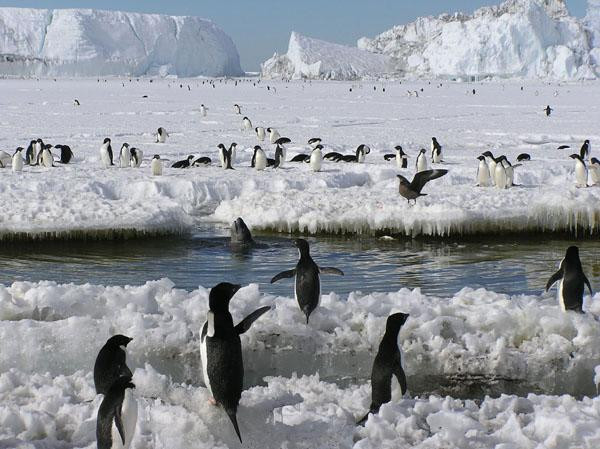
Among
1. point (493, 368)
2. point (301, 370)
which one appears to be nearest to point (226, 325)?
point (301, 370)

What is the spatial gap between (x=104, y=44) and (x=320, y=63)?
39.1 metres

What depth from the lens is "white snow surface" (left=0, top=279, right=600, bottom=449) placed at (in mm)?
4004

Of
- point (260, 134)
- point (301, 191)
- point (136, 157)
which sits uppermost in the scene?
point (260, 134)

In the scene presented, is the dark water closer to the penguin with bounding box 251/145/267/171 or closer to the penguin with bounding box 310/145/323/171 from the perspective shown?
the penguin with bounding box 310/145/323/171

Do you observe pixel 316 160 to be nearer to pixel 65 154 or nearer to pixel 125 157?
pixel 125 157

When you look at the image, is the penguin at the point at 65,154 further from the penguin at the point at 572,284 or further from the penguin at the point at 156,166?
the penguin at the point at 572,284

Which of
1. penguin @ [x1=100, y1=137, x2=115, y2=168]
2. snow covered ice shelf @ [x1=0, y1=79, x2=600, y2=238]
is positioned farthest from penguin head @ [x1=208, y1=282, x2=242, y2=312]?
penguin @ [x1=100, y1=137, x2=115, y2=168]

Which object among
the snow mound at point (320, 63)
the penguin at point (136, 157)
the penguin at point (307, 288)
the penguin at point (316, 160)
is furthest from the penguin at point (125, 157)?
the snow mound at point (320, 63)

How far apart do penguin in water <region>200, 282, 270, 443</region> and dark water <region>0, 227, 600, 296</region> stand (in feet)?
12.7

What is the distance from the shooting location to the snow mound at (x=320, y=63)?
484 ft

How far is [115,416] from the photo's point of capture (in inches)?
139

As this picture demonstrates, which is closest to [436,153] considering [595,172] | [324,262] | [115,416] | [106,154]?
[595,172]

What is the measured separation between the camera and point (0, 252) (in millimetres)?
10273

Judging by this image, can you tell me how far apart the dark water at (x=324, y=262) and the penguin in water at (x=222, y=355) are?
3.86 metres
